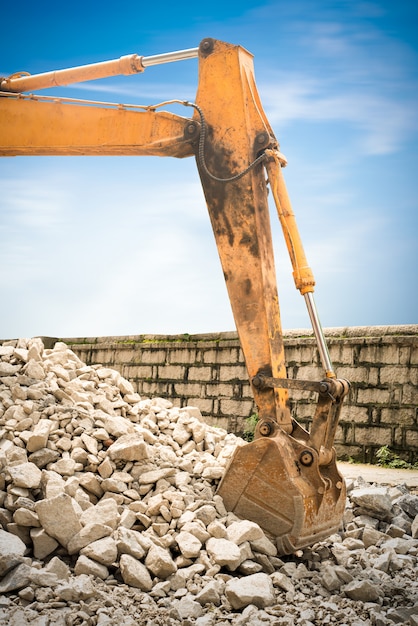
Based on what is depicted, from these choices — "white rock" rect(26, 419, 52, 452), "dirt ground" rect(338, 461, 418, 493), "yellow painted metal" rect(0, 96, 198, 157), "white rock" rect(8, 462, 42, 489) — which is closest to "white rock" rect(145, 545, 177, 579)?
"white rock" rect(8, 462, 42, 489)

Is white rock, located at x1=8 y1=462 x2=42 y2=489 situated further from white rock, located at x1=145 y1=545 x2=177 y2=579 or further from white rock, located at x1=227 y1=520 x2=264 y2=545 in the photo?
white rock, located at x1=227 y1=520 x2=264 y2=545

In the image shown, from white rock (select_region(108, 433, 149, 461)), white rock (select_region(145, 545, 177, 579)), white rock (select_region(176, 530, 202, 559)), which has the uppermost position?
white rock (select_region(108, 433, 149, 461))

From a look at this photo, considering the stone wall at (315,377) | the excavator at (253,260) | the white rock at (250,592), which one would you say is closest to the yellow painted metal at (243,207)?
the excavator at (253,260)

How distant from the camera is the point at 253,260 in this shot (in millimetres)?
4359

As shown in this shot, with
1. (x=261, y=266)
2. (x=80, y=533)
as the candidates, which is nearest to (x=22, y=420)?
(x=80, y=533)

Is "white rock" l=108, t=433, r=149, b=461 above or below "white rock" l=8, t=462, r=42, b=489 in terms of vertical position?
above

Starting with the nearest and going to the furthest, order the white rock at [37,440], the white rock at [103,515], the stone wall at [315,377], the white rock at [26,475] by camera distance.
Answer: the white rock at [103,515], the white rock at [26,475], the white rock at [37,440], the stone wall at [315,377]

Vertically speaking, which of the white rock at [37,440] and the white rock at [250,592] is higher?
the white rock at [37,440]

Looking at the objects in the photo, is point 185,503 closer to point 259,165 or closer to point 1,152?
point 259,165

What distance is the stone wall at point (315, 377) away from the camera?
303 inches

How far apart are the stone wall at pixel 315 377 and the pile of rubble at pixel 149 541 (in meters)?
2.47

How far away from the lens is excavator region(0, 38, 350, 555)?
4.07 meters

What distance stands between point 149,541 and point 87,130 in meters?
3.03

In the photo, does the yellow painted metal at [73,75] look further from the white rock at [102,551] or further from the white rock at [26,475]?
the white rock at [102,551]
